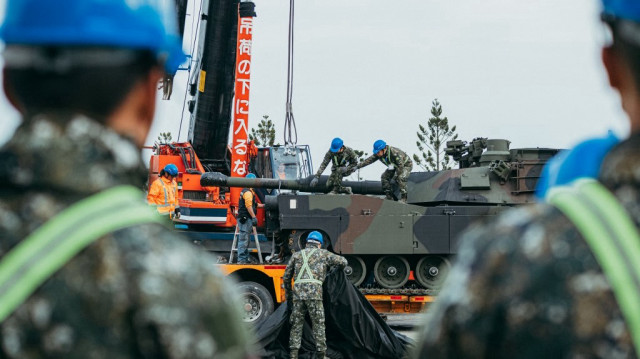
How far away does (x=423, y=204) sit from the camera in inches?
713

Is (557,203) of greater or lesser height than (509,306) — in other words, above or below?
above

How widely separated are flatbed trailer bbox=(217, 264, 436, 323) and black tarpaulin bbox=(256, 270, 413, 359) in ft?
6.87

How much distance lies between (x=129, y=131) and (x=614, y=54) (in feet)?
2.93

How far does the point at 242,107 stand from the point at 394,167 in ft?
11.8

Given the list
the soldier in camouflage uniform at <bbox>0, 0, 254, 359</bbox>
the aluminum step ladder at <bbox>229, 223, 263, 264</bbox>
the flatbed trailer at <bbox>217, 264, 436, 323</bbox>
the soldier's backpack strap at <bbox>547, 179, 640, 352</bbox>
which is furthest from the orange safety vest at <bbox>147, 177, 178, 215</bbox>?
the soldier's backpack strap at <bbox>547, 179, 640, 352</bbox>

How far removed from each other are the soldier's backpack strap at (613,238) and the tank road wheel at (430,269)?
14.8 metres

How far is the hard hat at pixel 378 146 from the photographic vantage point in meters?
16.7

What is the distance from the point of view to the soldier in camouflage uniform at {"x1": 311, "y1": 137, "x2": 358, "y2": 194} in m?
16.6

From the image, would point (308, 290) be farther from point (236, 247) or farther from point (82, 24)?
point (82, 24)

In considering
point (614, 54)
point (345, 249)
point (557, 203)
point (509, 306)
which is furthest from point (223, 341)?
point (345, 249)

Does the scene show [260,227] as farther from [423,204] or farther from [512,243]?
[512,243]

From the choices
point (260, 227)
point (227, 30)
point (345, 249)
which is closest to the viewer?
point (345, 249)

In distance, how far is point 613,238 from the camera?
1.57 meters

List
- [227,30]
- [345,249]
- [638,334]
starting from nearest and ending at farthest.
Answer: [638,334] → [345,249] → [227,30]
